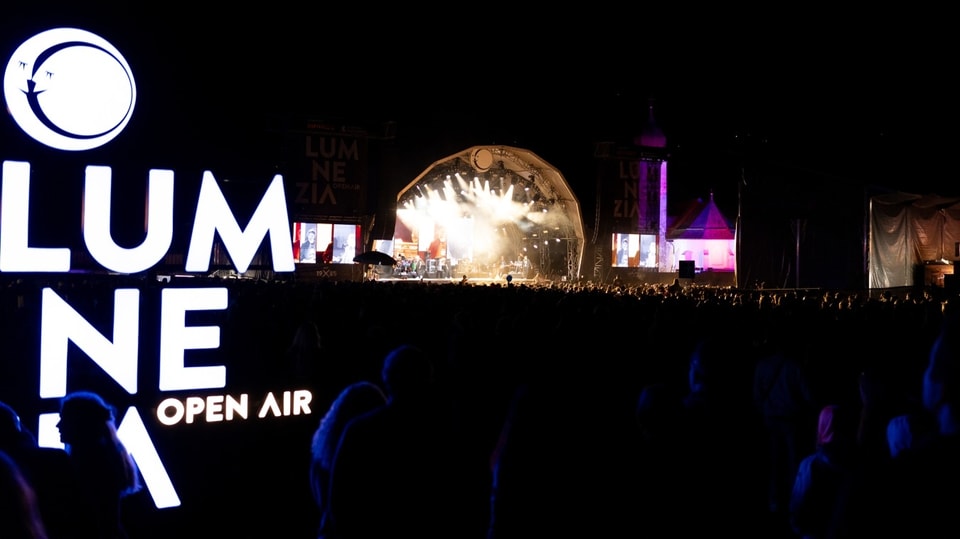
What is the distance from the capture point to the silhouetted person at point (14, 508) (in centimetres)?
241

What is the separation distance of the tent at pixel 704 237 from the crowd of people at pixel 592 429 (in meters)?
22.8

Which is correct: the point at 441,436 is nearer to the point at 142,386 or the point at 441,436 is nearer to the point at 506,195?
the point at 142,386

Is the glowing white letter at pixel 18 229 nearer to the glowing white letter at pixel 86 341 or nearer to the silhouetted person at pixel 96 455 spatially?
the glowing white letter at pixel 86 341

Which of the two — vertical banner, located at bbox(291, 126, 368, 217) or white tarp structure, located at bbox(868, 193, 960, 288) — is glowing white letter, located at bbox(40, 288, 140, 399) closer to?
vertical banner, located at bbox(291, 126, 368, 217)

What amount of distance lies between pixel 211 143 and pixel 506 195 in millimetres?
12121

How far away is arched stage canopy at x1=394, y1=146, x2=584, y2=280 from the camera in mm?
29109

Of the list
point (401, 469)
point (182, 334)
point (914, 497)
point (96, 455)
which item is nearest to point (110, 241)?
point (182, 334)

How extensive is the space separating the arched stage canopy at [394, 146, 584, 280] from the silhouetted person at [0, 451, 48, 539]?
24.0 metres

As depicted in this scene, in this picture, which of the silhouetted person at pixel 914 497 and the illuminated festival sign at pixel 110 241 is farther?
the illuminated festival sign at pixel 110 241

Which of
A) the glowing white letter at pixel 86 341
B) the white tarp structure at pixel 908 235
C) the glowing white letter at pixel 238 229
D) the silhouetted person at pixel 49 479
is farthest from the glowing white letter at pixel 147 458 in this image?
the white tarp structure at pixel 908 235

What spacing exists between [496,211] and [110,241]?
2974 centimetres

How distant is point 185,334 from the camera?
5.55 metres

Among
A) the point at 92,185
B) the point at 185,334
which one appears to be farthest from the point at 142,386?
the point at 92,185

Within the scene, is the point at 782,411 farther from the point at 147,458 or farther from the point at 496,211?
the point at 496,211
